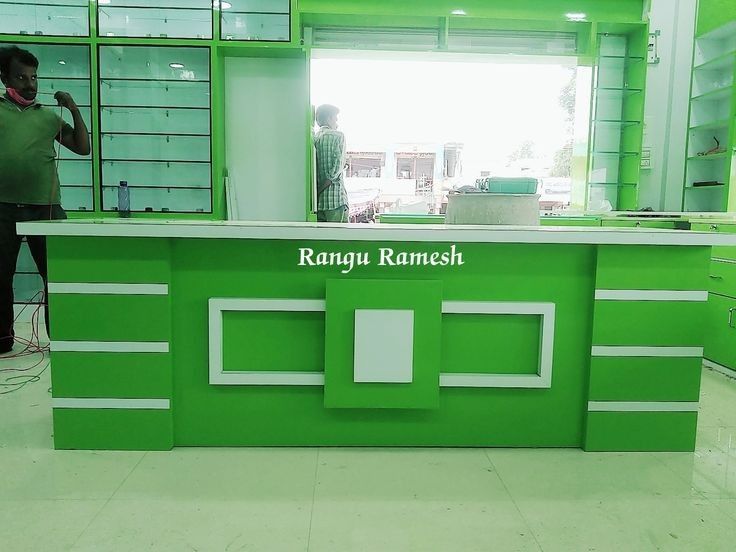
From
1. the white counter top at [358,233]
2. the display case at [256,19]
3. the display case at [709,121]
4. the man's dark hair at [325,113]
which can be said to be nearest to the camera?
the white counter top at [358,233]

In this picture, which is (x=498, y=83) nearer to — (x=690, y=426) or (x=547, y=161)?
(x=547, y=161)

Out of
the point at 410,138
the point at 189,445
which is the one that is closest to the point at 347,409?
the point at 189,445

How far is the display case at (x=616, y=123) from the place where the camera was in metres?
5.25

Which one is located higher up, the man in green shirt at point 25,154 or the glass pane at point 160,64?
the glass pane at point 160,64

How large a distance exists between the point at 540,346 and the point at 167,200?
3.83 metres

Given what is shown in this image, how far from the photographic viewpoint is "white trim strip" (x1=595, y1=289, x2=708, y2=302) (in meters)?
2.19

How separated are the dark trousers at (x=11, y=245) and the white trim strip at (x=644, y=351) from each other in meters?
2.94

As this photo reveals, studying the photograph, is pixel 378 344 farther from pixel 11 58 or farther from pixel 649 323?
pixel 11 58

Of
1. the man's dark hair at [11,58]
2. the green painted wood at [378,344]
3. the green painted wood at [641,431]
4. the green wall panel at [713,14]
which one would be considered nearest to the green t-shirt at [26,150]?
the man's dark hair at [11,58]

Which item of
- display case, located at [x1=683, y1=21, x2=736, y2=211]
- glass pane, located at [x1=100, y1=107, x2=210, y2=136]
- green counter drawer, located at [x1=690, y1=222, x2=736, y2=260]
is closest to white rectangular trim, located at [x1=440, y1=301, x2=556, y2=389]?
green counter drawer, located at [x1=690, y1=222, x2=736, y2=260]

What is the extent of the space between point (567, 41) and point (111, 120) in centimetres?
397

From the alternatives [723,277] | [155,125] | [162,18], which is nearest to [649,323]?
[723,277]

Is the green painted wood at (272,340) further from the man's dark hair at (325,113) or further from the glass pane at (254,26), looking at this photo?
the glass pane at (254,26)

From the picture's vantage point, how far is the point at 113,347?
2.15m
